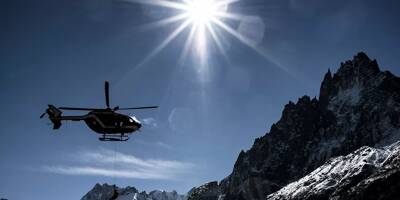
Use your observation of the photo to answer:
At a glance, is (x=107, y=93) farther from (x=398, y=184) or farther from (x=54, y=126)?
(x=398, y=184)

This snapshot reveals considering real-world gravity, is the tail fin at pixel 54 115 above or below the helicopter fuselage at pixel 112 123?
above

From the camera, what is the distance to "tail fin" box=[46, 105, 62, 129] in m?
73.6

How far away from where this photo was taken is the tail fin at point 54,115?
73562 millimetres

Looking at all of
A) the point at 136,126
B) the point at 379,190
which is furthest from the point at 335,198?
the point at 136,126

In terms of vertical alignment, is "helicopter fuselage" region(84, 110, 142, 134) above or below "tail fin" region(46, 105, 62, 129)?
below

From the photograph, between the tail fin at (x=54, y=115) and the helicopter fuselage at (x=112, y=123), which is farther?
the tail fin at (x=54, y=115)

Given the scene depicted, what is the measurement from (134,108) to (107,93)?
520cm

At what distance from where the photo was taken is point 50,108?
7438 cm

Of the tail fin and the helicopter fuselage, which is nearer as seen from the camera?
the helicopter fuselage

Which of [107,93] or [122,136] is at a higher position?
[107,93]

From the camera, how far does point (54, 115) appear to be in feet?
242

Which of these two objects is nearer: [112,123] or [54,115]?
[112,123]

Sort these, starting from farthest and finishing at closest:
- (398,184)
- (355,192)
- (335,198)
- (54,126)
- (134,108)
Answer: (335,198) → (355,192) → (398,184) → (54,126) → (134,108)

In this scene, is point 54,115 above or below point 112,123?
above
